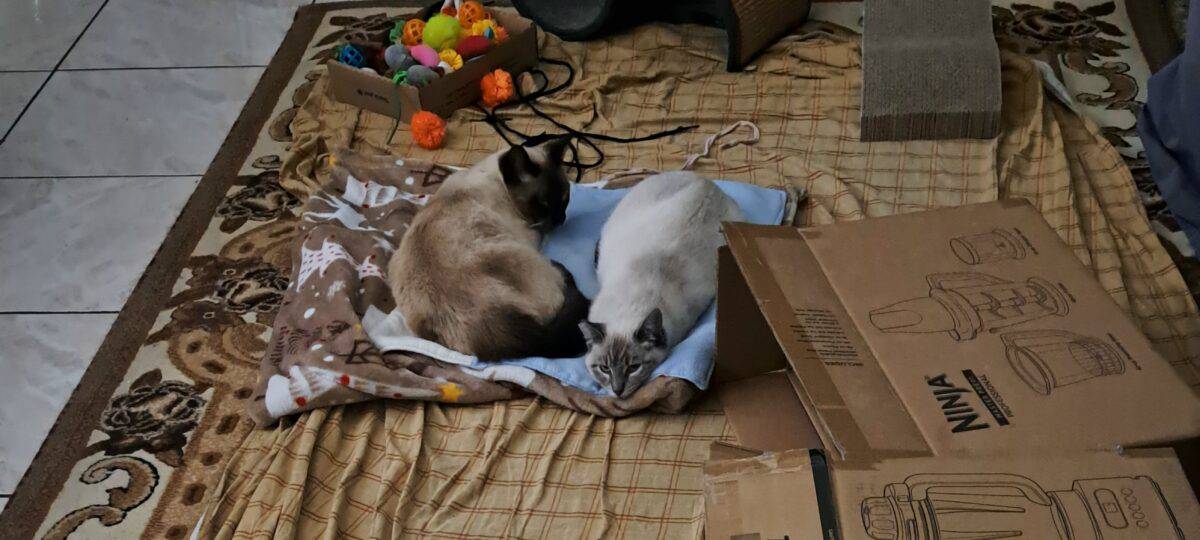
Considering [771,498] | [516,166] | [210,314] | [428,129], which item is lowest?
[210,314]

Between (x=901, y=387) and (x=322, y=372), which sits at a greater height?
(x=901, y=387)

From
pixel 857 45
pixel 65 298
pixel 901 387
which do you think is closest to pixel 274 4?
pixel 65 298

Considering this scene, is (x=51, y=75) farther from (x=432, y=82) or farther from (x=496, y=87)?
(x=496, y=87)

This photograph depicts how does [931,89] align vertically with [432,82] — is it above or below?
above

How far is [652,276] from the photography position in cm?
216

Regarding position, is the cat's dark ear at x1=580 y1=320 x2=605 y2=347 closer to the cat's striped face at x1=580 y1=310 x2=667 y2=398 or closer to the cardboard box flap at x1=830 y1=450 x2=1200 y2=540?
the cat's striped face at x1=580 y1=310 x2=667 y2=398

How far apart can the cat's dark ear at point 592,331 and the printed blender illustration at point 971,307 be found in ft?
2.09

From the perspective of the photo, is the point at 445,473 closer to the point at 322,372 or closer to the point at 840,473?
the point at 322,372

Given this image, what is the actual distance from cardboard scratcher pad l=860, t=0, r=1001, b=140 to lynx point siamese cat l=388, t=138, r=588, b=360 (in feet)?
3.92

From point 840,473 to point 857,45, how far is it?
2.27m

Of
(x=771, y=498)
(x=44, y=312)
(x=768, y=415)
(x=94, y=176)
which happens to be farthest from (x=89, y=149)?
(x=771, y=498)

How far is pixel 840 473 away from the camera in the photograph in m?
1.35

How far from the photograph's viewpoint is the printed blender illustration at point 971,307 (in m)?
1.59

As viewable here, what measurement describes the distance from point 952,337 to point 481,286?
1.02 meters
